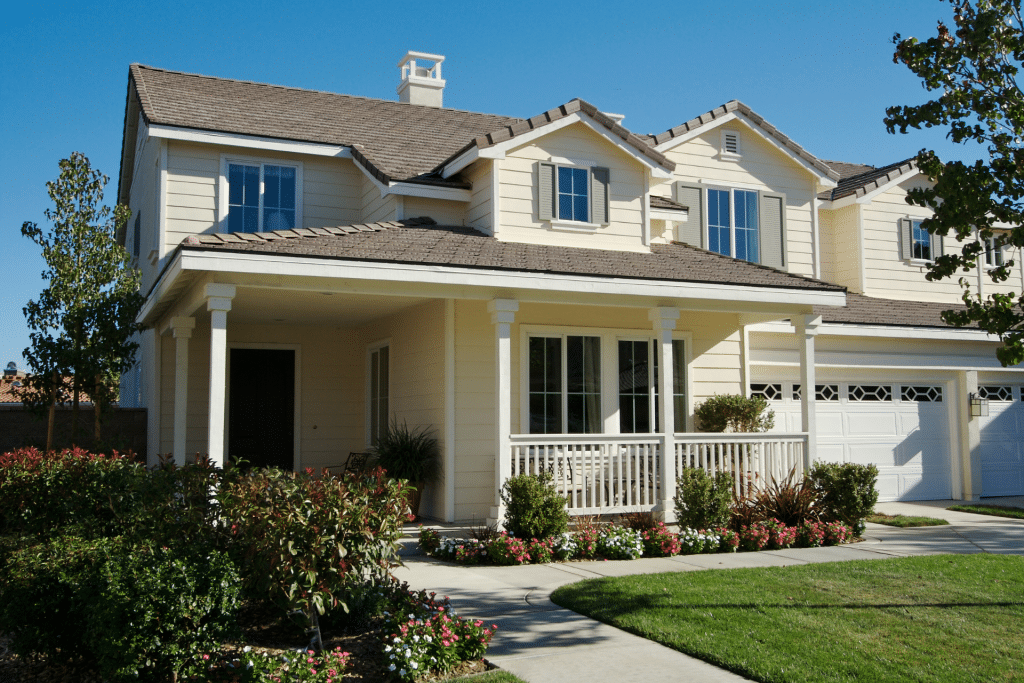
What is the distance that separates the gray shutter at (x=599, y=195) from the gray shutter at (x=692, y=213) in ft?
7.75

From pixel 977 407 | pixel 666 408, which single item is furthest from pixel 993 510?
pixel 666 408

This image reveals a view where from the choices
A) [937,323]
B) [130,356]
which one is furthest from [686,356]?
[130,356]

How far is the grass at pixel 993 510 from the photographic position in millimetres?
13026

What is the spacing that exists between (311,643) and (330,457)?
8.85m

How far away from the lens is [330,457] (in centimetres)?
1429

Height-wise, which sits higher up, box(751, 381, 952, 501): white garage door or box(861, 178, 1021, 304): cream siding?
box(861, 178, 1021, 304): cream siding

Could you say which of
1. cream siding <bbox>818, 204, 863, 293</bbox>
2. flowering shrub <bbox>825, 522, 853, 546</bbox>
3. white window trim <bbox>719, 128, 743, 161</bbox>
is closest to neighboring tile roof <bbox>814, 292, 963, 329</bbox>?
cream siding <bbox>818, 204, 863, 293</bbox>

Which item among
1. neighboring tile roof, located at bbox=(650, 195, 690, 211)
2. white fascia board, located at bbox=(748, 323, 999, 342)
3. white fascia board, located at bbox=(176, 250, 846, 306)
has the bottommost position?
white fascia board, located at bbox=(748, 323, 999, 342)

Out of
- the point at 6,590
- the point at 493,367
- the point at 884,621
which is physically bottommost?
the point at 884,621

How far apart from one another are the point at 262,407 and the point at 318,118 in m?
4.89

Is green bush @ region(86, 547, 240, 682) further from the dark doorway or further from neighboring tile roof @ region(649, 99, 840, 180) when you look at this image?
neighboring tile roof @ region(649, 99, 840, 180)

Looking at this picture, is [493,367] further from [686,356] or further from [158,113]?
[158,113]

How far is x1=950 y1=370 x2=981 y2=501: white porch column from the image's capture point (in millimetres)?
15266

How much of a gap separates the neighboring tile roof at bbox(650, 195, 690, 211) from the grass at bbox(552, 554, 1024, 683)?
20.8ft
